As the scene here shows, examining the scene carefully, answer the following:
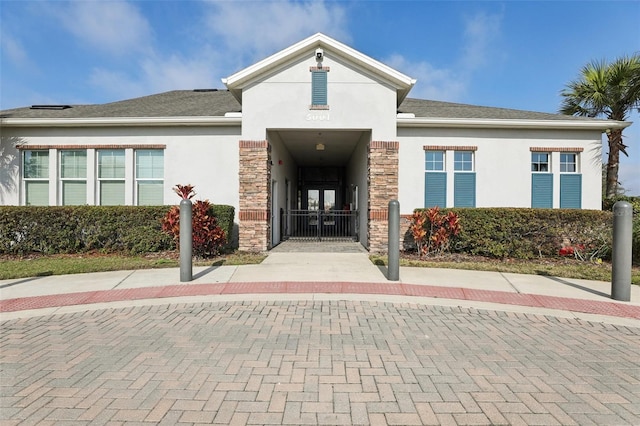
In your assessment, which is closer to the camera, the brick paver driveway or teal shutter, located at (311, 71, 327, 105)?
the brick paver driveway

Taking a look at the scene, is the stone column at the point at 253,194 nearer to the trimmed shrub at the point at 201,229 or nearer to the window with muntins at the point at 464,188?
the trimmed shrub at the point at 201,229

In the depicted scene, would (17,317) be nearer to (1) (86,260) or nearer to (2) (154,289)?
(2) (154,289)

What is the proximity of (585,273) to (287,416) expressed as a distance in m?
8.42

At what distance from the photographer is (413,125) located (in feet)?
36.8

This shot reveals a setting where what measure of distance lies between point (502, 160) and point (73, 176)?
49.4ft

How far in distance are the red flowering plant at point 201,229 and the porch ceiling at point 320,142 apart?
3935 millimetres

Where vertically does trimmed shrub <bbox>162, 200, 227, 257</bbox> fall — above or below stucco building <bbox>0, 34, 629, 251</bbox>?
below

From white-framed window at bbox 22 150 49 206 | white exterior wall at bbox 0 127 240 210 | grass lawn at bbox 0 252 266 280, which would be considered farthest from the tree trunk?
white-framed window at bbox 22 150 49 206

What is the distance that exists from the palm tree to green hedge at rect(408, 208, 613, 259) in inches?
260

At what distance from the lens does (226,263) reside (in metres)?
8.81

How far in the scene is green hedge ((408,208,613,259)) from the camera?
30.4 ft

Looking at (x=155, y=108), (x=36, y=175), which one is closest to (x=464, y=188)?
(x=155, y=108)

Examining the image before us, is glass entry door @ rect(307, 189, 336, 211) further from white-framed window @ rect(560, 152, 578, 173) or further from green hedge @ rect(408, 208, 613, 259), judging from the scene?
white-framed window @ rect(560, 152, 578, 173)

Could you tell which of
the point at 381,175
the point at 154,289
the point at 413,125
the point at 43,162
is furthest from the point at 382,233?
the point at 43,162
